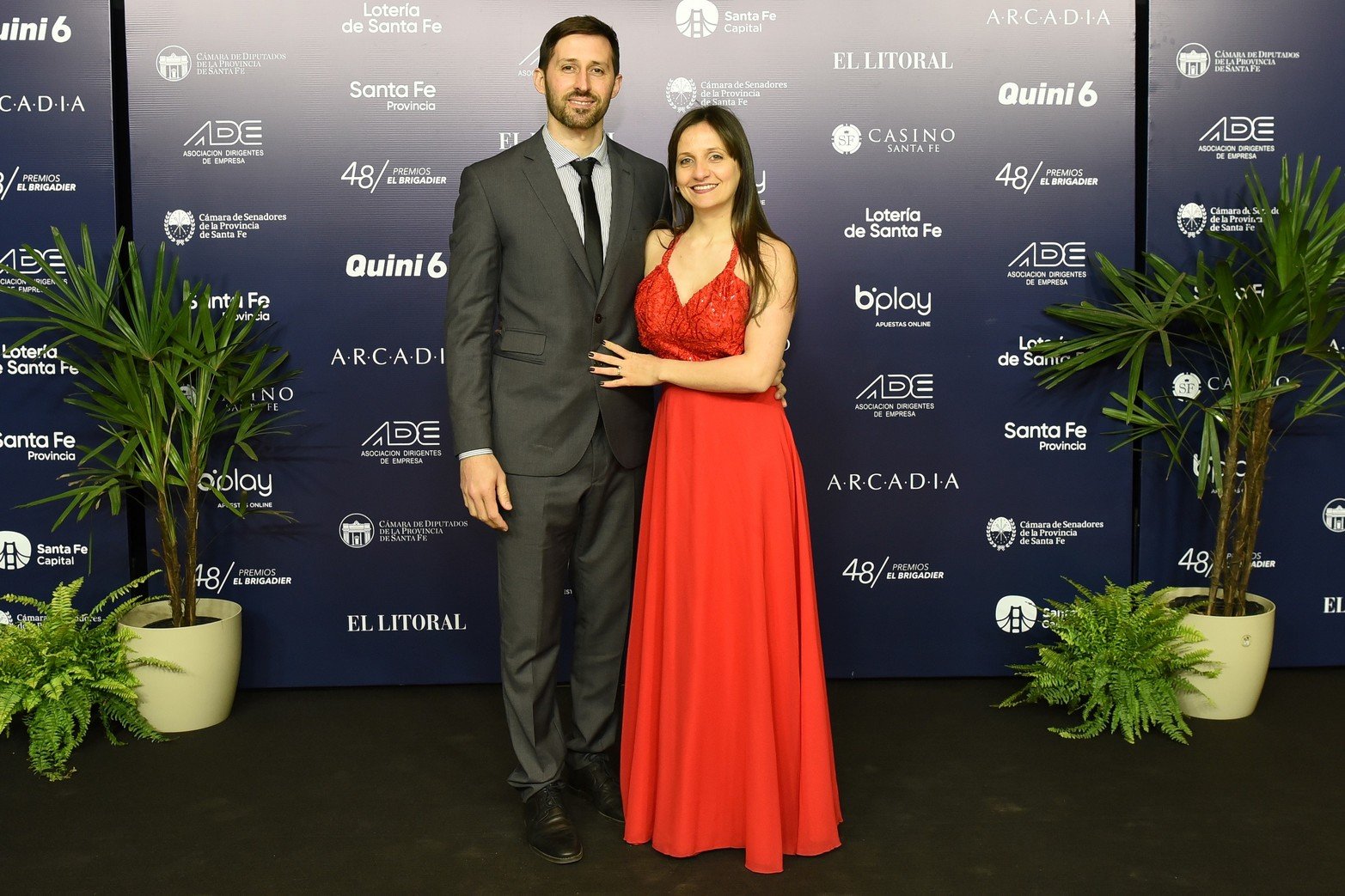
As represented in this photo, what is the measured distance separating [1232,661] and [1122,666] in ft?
1.30

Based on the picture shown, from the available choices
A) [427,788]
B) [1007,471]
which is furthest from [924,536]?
[427,788]

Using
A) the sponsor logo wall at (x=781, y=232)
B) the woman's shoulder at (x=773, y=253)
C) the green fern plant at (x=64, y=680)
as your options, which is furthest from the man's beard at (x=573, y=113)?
the green fern plant at (x=64, y=680)

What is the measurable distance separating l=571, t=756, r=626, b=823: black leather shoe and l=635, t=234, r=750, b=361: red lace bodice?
3.79 feet

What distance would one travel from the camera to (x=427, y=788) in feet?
10.5

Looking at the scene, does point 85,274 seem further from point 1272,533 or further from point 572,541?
point 1272,533

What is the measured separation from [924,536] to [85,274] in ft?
9.45

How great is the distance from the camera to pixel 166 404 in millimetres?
3682

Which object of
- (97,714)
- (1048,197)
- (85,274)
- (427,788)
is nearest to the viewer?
(427,788)

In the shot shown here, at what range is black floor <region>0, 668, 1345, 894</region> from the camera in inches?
105

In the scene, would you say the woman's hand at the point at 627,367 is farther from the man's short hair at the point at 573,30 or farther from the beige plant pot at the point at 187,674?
the beige plant pot at the point at 187,674

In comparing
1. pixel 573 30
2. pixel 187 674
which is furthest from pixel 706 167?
pixel 187 674

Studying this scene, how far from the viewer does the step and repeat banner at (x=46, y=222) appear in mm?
3801

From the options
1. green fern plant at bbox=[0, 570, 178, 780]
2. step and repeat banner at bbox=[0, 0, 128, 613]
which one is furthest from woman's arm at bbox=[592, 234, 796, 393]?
step and repeat banner at bbox=[0, 0, 128, 613]

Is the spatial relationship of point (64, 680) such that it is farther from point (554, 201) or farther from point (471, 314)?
point (554, 201)
